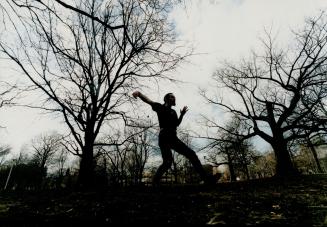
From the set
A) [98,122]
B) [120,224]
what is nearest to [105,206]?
[120,224]

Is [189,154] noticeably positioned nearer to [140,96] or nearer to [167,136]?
[167,136]

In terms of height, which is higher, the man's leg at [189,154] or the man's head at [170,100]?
the man's head at [170,100]

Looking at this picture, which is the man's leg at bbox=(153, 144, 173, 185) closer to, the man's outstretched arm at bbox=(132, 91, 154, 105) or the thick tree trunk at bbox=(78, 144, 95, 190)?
the man's outstretched arm at bbox=(132, 91, 154, 105)

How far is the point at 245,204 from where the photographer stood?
11.1 ft

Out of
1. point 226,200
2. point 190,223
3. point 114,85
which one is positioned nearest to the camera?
point 190,223

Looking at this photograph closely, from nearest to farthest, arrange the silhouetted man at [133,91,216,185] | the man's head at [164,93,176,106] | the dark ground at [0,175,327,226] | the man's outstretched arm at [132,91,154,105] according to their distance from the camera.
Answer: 1. the dark ground at [0,175,327,226]
2. the man's outstretched arm at [132,91,154,105]
3. the silhouetted man at [133,91,216,185]
4. the man's head at [164,93,176,106]

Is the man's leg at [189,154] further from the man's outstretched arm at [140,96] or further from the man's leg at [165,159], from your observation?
the man's outstretched arm at [140,96]

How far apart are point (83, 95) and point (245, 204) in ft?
29.1

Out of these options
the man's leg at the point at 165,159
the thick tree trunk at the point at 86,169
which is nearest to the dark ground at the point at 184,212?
the man's leg at the point at 165,159

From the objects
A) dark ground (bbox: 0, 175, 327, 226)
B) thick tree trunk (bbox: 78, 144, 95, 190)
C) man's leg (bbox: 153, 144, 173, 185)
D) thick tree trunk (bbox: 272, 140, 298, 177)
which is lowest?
dark ground (bbox: 0, 175, 327, 226)

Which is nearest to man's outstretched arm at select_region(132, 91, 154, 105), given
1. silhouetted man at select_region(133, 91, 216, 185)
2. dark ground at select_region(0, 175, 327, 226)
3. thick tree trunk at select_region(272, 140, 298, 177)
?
silhouetted man at select_region(133, 91, 216, 185)

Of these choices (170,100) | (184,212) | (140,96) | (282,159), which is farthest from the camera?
(282,159)

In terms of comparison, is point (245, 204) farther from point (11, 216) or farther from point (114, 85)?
point (114, 85)

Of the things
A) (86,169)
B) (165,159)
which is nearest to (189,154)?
(165,159)
